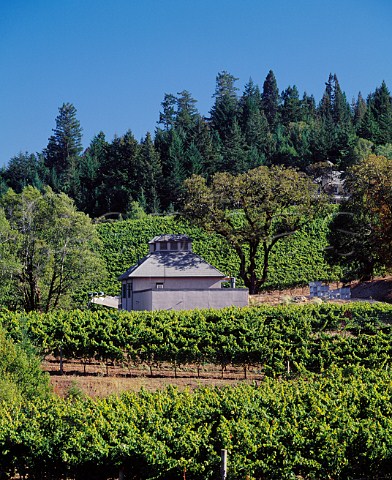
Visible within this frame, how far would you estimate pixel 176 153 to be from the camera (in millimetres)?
89938

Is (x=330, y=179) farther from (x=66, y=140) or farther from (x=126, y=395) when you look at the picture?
(x=126, y=395)

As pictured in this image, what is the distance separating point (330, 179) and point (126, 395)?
70132 mm

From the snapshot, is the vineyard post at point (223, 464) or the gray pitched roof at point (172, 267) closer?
the vineyard post at point (223, 464)

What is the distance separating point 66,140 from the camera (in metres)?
115

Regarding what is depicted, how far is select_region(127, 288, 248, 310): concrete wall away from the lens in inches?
1569

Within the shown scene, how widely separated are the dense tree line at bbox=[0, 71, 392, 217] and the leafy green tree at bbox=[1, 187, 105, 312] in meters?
25.7

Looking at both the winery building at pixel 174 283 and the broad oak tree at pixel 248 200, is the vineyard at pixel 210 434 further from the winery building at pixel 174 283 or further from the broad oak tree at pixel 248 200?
the broad oak tree at pixel 248 200

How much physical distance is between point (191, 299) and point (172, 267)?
3997mm

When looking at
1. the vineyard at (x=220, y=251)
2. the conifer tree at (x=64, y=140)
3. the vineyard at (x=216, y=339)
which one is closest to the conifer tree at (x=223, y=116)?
the conifer tree at (x=64, y=140)

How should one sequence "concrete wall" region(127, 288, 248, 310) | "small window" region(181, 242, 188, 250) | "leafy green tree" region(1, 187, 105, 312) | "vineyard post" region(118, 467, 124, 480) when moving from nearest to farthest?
"vineyard post" region(118, 467, 124, 480)
"concrete wall" region(127, 288, 248, 310)
"leafy green tree" region(1, 187, 105, 312)
"small window" region(181, 242, 188, 250)

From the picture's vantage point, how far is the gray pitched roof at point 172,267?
4309 cm

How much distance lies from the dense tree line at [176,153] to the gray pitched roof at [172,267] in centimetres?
2355

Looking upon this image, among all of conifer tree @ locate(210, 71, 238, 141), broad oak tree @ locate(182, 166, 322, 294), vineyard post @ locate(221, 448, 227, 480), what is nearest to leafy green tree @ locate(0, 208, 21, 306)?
broad oak tree @ locate(182, 166, 322, 294)

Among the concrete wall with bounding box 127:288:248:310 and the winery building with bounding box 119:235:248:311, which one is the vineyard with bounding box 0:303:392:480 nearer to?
the concrete wall with bounding box 127:288:248:310
